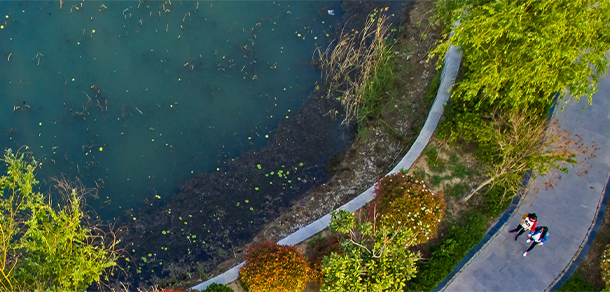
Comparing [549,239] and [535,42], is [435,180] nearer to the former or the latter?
[549,239]

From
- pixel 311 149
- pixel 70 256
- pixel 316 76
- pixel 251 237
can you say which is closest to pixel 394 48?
pixel 316 76

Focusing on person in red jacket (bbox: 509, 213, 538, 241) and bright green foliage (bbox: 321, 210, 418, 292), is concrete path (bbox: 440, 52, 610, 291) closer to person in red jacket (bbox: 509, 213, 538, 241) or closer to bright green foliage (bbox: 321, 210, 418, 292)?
person in red jacket (bbox: 509, 213, 538, 241)

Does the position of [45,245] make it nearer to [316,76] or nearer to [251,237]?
[251,237]

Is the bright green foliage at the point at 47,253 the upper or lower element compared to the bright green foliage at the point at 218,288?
upper

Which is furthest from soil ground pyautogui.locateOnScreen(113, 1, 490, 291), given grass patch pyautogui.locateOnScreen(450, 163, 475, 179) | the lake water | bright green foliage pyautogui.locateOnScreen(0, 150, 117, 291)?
bright green foliage pyautogui.locateOnScreen(0, 150, 117, 291)

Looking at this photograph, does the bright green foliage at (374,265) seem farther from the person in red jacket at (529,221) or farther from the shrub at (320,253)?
the person in red jacket at (529,221)

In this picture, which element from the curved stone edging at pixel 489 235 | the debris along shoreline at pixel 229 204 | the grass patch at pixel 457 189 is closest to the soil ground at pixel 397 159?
the grass patch at pixel 457 189

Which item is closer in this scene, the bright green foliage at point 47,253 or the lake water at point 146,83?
the bright green foliage at point 47,253
